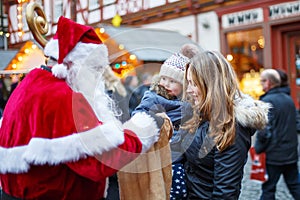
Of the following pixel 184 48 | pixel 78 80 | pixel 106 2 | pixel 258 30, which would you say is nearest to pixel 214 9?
pixel 258 30

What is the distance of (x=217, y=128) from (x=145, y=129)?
36 cm

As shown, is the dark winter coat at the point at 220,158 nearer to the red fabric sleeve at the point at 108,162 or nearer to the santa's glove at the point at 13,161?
the red fabric sleeve at the point at 108,162

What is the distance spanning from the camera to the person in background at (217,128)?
2.24m

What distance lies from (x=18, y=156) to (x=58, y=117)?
0.28 metres

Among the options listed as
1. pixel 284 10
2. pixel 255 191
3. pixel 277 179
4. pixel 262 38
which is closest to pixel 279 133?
pixel 277 179

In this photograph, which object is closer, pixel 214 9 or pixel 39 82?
pixel 39 82

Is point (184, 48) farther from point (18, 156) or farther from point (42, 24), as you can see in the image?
point (18, 156)

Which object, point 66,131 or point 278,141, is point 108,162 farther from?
point 278,141

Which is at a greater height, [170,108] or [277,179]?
[170,108]

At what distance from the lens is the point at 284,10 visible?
9867 millimetres

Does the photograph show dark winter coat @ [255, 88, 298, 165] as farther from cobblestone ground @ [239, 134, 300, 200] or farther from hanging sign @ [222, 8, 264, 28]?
hanging sign @ [222, 8, 264, 28]

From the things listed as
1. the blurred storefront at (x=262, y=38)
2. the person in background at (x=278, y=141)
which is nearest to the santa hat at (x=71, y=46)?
the person in background at (x=278, y=141)

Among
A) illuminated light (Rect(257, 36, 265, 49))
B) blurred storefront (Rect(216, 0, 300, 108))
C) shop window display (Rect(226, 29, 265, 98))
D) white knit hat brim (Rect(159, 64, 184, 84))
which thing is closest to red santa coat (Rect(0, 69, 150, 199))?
white knit hat brim (Rect(159, 64, 184, 84))

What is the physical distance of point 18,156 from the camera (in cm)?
213
